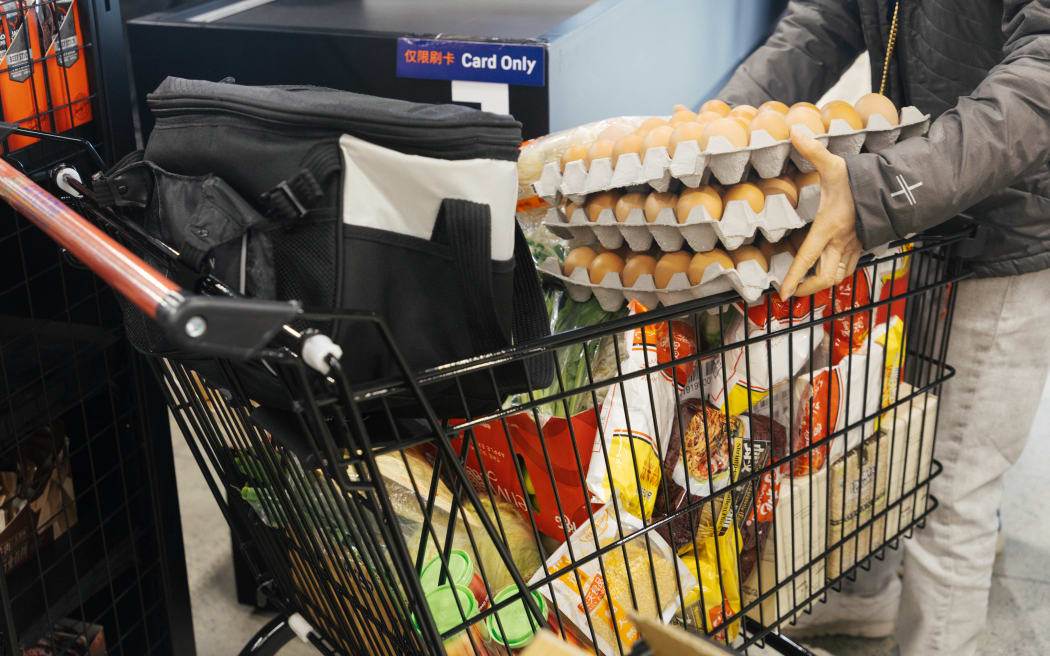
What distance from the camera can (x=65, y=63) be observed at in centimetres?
118

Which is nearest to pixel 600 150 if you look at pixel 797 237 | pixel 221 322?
pixel 797 237

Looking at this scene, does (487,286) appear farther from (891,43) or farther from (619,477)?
(891,43)

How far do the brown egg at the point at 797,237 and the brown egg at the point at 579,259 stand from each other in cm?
24

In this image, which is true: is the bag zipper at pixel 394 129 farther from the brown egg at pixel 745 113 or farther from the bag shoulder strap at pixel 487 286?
the brown egg at pixel 745 113

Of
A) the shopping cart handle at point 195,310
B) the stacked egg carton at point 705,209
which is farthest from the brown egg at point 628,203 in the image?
the shopping cart handle at point 195,310

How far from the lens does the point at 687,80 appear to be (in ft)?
6.69

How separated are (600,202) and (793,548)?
0.47m

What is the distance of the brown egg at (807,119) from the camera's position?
1049 mm

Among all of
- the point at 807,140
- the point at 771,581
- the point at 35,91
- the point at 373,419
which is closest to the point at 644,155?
the point at 807,140

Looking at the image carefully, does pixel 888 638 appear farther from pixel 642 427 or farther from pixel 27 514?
pixel 27 514

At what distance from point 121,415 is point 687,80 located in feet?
4.31

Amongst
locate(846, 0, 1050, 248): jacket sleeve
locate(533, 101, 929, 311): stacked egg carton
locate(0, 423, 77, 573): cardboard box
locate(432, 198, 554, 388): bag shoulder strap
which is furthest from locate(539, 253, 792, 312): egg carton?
locate(0, 423, 77, 573): cardboard box

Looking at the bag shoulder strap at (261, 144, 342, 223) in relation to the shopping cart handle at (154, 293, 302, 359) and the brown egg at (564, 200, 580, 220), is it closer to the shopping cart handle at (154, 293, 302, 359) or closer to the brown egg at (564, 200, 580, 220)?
the shopping cart handle at (154, 293, 302, 359)

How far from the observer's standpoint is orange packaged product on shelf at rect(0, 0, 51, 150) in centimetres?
110
